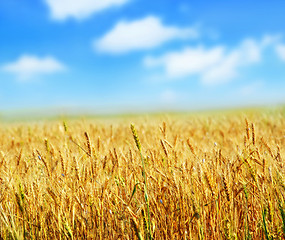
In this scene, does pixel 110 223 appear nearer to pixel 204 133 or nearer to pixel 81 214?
pixel 81 214

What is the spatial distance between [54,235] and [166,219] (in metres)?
0.74

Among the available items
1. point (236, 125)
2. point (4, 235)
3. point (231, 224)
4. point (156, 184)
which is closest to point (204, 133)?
point (236, 125)

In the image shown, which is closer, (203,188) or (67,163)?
(203,188)

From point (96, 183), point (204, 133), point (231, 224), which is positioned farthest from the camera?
point (204, 133)

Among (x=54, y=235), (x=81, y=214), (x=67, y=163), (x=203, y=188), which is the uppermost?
(x=67, y=163)

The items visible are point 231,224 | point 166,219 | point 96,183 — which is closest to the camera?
point 231,224

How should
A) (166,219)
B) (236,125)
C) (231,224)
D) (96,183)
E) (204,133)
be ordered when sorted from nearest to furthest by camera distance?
(231,224), (166,219), (96,183), (204,133), (236,125)

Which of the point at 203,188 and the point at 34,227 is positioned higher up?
the point at 203,188

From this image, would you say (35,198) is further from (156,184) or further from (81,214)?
(156,184)

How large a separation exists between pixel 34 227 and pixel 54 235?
17cm

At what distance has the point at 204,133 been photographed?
5.50 m

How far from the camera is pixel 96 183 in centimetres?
205

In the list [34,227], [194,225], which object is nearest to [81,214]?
[34,227]

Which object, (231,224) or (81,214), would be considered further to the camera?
(81,214)
